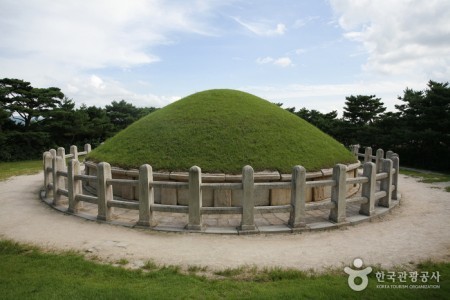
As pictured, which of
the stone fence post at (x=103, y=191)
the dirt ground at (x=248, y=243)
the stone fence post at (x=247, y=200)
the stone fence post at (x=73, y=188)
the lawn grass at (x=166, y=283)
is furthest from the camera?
the stone fence post at (x=73, y=188)

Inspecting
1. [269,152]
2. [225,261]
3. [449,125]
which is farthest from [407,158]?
[225,261]

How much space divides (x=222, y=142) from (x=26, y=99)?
19.9 m

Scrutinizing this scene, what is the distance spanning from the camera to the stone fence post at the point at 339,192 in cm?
745

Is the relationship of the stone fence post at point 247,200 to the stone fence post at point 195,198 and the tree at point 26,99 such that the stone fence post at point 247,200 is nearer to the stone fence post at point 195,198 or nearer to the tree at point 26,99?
the stone fence post at point 195,198

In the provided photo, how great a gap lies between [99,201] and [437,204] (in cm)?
1078

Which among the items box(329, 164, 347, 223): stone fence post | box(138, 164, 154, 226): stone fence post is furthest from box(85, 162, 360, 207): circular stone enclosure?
box(329, 164, 347, 223): stone fence post

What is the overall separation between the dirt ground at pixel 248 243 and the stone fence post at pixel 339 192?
42 centimetres

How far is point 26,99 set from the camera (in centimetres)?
2275

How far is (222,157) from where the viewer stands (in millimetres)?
9656

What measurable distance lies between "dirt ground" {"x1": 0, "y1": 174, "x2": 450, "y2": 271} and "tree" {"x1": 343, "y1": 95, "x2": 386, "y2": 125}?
18433mm

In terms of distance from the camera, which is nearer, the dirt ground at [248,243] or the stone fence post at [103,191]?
the dirt ground at [248,243]

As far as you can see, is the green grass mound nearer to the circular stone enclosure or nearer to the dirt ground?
the circular stone enclosure

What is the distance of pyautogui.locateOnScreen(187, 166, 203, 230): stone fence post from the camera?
6930 mm
